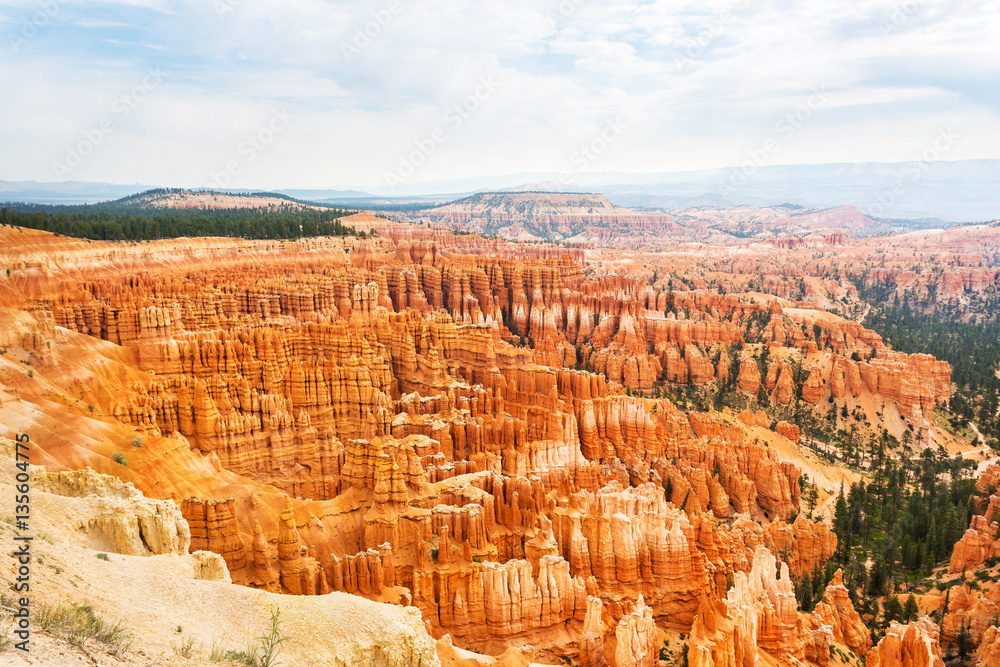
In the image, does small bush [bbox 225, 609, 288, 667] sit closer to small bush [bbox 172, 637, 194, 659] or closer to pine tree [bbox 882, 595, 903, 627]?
small bush [bbox 172, 637, 194, 659]

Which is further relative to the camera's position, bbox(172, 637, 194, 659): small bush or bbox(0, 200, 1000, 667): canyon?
bbox(0, 200, 1000, 667): canyon

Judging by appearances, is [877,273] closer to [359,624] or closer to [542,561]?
[542,561]

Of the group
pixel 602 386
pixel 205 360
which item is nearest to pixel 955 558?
pixel 602 386

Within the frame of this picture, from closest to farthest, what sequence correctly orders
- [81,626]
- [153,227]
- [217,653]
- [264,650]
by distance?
[81,626] → [217,653] → [264,650] → [153,227]

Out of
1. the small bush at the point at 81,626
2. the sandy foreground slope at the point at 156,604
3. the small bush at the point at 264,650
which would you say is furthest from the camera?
the small bush at the point at 264,650

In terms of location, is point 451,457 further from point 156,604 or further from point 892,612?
point 156,604

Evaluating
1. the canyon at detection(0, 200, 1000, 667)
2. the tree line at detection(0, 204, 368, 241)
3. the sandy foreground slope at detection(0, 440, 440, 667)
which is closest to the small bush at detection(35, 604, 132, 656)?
the sandy foreground slope at detection(0, 440, 440, 667)

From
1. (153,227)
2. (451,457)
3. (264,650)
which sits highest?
(153,227)

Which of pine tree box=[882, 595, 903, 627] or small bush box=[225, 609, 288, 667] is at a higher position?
small bush box=[225, 609, 288, 667]

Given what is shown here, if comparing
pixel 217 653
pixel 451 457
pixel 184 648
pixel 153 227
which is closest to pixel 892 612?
pixel 451 457

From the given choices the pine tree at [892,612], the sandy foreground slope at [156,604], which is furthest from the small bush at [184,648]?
the pine tree at [892,612]

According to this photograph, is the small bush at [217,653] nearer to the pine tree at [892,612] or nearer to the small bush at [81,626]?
the small bush at [81,626]
